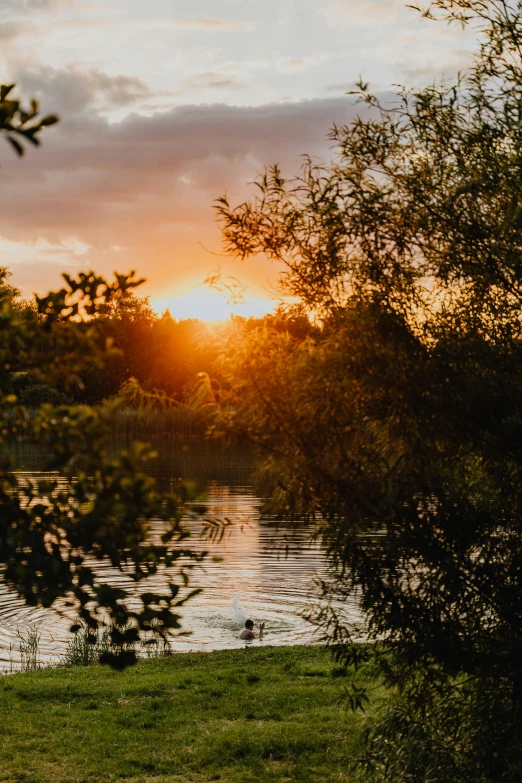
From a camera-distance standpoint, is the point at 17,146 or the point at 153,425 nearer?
the point at 17,146

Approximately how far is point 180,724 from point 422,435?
16.0 ft

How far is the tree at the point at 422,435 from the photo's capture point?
20.6ft

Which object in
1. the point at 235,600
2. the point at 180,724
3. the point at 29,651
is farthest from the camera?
the point at 235,600

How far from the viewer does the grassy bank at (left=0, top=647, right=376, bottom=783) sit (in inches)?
316

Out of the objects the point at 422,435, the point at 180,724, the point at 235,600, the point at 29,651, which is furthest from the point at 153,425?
the point at 422,435

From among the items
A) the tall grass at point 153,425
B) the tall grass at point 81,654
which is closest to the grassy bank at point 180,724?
the tall grass at point 81,654

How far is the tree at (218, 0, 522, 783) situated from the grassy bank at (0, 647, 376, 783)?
1140 millimetres

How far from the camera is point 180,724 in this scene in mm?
9328

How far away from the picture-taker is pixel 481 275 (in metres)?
6.73

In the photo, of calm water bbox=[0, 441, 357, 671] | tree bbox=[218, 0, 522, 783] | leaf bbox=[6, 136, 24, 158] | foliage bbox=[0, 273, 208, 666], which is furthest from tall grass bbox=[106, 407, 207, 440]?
leaf bbox=[6, 136, 24, 158]

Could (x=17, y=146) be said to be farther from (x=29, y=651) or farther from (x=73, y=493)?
(x=29, y=651)

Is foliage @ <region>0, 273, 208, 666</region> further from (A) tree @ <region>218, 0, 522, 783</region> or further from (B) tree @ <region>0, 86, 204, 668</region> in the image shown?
(A) tree @ <region>218, 0, 522, 783</region>

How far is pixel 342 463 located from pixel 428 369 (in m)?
0.94

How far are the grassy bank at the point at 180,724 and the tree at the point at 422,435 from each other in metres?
1.14
